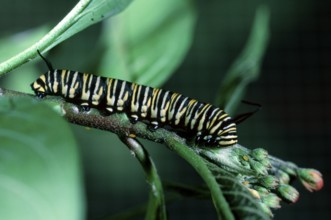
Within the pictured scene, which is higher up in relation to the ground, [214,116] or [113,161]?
[214,116]

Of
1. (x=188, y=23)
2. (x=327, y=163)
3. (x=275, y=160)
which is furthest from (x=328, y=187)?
(x=275, y=160)

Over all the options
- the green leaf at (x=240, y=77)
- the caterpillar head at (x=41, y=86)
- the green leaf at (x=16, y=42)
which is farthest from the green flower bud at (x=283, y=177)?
the green leaf at (x=16, y=42)

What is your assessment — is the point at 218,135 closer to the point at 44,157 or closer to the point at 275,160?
the point at 275,160

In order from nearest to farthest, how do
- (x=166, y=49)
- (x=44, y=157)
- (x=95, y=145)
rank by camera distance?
(x=44, y=157) < (x=166, y=49) < (x=95, y=145)

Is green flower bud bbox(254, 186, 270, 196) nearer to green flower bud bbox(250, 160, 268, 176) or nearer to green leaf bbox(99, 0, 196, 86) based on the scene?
green flower bud bbox(250, 160, 268, 176)

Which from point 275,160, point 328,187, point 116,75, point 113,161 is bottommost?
point 328,187

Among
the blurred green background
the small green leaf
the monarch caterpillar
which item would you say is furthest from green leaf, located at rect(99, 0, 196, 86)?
the blurred green background
